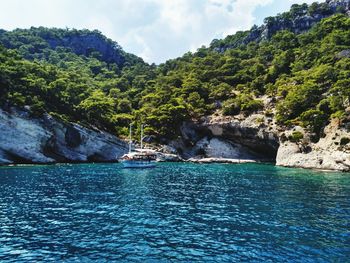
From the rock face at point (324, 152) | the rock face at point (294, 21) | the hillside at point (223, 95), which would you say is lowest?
the rock face at point (324, 152)

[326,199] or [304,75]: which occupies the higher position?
[304,75]

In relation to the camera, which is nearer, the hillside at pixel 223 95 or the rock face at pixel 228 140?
the hillside at pixel 223 95

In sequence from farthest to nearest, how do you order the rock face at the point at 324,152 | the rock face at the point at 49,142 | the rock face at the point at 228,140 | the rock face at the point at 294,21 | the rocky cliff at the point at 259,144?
the rock face at the point at 294,21, the rock face at the point at 228,140, the rock face at the point at 49,142, the rocky cliff at the point at 259,144, the rock face at the point at 324,152

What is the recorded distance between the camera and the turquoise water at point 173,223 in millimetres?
16688

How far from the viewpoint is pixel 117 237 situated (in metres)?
19.4

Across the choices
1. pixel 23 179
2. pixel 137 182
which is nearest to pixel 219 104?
pixel 137 182

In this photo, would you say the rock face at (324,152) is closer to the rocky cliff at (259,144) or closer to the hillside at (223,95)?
the rocky cliff at (259,144)

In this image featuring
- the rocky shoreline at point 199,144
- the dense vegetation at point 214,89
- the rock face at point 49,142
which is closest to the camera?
the rocky shoreline at point 199,144

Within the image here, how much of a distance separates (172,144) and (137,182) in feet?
161

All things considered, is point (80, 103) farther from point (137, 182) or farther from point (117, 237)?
point (117, 237)

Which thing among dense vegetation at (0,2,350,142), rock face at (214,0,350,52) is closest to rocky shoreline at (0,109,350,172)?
dense vegetation at (0,2,350,142)

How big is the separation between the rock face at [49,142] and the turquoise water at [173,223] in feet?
107

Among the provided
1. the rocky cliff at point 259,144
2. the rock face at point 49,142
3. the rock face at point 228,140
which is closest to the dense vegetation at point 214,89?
the rocky cliff at point 259,144

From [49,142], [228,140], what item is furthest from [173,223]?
[228,140]
